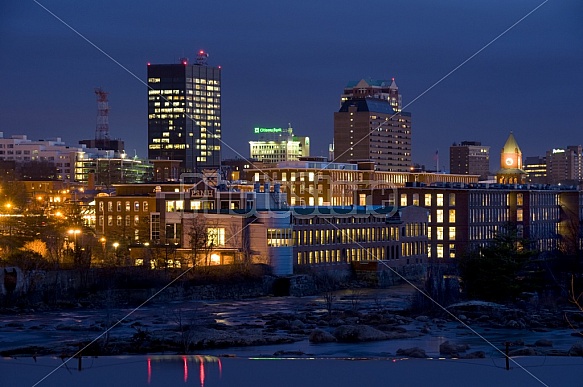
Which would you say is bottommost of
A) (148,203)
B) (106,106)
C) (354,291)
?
(354,291)

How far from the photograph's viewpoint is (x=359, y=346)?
24484 millimetres

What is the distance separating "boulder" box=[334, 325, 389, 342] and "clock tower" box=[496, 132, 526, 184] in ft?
187

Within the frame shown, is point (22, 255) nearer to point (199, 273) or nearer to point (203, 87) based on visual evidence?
point (199, 273)

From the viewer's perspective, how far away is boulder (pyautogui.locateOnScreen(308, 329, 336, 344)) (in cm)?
2523

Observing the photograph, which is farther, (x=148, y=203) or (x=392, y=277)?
(x=148, y=203)

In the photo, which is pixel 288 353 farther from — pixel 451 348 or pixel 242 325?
pixel 242 325

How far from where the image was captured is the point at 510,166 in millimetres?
82875

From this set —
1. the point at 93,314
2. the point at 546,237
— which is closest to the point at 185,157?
the point at 546,237

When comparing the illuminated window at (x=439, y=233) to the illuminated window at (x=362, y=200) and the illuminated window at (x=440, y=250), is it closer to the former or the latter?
the illuminated window at (x=440, y=250)

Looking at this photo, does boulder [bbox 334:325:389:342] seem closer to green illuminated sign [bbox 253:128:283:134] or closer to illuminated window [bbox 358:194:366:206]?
illuminated window [bbox 358:194:366:206]

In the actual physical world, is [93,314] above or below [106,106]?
below

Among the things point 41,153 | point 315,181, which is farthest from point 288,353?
point 41,153

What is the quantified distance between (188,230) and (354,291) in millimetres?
7946

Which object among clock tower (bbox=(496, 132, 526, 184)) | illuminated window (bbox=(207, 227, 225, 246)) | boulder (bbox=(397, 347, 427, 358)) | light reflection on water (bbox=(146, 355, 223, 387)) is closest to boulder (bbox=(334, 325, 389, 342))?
boulder (bbox=(397, 347, 427, 358))
